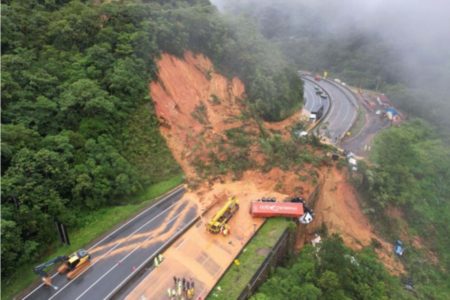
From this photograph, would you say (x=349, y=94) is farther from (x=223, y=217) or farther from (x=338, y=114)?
(x=223, y=217)

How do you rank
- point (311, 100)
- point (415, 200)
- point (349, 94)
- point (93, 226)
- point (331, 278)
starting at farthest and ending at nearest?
point (349, 94)
point (311, 100)
point (415, 200)
point (93, 226)
point (331, 278)

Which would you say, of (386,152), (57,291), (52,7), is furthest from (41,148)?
(386,152)

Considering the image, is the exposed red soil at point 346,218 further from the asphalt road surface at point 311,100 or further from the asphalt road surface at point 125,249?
the asphalt road surface at point 311,100

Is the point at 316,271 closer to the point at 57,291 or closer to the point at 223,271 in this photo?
the point at 223,271

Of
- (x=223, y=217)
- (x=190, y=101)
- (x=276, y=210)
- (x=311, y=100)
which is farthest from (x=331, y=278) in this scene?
(x=311, y=100)

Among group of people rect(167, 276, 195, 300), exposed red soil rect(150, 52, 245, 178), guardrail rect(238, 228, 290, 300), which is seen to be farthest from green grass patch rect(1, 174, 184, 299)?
guardrail rect(238, 228, 290, 300)

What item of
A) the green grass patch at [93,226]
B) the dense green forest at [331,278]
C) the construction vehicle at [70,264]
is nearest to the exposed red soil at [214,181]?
the green grass patch at [93,226]
